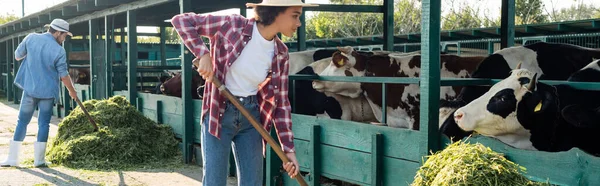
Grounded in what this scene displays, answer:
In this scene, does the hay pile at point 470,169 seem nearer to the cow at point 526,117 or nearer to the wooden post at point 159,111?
the cow at point 526,117

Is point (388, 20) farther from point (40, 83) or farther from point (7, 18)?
point (7, 18)

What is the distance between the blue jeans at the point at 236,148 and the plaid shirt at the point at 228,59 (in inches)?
2.2

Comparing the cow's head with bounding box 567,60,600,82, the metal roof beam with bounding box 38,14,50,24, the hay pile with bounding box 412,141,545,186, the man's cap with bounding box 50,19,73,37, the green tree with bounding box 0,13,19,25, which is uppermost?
the green tree with bounding box 0,13,19,25

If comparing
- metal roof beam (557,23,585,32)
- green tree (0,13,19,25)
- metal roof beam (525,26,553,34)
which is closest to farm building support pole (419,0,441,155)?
metal roof beam (557,23,585,32)

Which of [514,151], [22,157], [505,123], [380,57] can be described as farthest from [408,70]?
[22,157]

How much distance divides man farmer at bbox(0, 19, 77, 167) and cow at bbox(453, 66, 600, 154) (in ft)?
17.0

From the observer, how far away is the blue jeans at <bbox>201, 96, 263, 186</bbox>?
3.88 m

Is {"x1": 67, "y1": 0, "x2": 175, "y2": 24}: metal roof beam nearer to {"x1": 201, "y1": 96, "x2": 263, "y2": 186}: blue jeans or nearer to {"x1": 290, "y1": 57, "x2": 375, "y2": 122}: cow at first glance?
{"x1": 290, "y1": 57, "x2": 375, "y2": 122}: cow

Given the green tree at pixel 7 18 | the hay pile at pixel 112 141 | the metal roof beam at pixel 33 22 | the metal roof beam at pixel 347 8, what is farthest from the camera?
the green tree at pixel 7 18

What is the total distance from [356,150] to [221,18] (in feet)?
7.04

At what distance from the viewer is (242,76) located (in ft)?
12.8

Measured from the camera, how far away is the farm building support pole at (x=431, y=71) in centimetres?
472

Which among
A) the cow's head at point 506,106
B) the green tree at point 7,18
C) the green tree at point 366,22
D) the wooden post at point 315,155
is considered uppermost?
the green tree at point 7,18

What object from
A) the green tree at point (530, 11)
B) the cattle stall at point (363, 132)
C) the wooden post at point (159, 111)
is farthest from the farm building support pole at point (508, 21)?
the green tree at point (530, 11)
